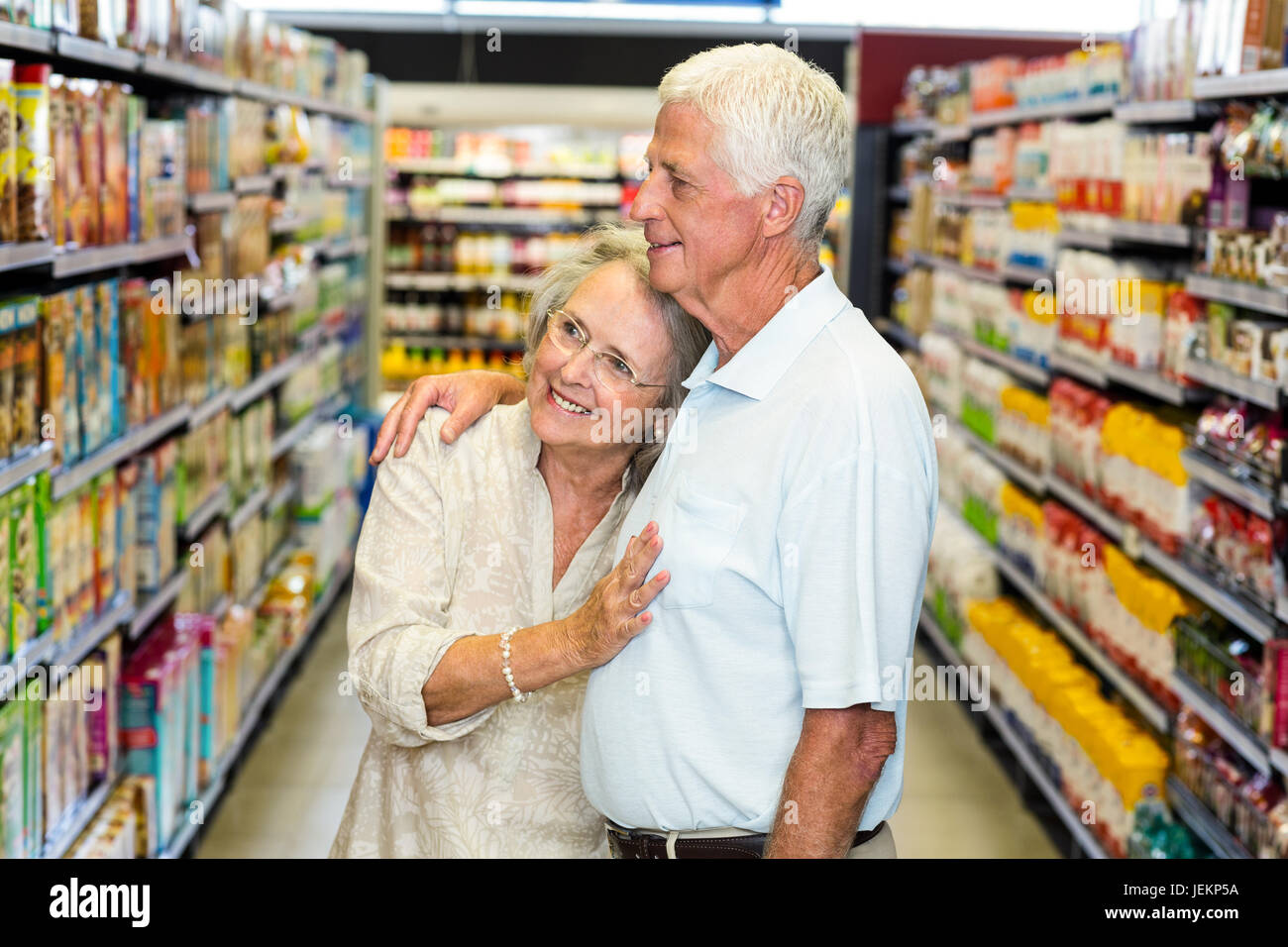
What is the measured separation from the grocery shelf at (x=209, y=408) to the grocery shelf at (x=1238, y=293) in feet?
9.35

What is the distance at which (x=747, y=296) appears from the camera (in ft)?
5.93

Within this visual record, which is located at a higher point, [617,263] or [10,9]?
[10,9]

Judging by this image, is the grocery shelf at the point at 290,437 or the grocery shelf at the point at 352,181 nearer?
the grocery shelf at the point at 290,437

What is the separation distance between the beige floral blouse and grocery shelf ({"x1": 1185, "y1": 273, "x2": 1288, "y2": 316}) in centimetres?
195

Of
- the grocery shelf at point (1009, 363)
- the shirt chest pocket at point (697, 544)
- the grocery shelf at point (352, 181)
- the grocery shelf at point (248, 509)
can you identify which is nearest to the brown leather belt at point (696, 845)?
the shirt chest pocket at point (697, 544)

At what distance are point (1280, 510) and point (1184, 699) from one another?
71cm

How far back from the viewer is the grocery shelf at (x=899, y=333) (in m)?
8.34

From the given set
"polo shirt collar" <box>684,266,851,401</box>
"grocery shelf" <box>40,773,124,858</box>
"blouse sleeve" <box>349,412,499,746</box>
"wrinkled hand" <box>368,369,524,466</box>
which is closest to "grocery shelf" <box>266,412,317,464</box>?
"grocery shelf" <box>40,773,124,858</box>

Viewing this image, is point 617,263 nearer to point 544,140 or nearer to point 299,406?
point 299,406

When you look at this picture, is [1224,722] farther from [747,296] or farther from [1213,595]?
[747,296]

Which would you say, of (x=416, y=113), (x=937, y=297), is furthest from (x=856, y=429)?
(x=416, y=113)

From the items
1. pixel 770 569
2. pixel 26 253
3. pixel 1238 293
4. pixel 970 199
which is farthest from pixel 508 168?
pixel 770 569

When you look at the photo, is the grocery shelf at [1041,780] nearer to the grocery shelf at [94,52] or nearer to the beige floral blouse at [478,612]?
the beige floral blouse at [478,612]

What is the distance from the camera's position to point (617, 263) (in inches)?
77.9
